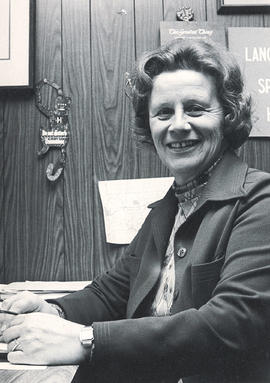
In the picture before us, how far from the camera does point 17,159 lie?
4.78 ft

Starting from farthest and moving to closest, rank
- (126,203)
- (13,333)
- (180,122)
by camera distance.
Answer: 1. (126,203)
2. (180,122)
3. (13,333)

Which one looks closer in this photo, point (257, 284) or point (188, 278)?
point (257, 284)

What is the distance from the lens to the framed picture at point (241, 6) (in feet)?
4.82

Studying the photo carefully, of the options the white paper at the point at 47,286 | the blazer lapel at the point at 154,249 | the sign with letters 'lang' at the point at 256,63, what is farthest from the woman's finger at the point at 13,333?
the sign with letters 'lang' at the point at 256,63

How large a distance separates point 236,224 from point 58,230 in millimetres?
711

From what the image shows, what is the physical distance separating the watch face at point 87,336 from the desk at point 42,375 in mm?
42

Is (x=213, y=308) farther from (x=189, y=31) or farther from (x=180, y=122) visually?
(x=189, y=31)

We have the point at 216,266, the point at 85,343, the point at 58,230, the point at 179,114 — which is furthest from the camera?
the point at 58,230

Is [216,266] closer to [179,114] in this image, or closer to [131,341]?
[131,341]

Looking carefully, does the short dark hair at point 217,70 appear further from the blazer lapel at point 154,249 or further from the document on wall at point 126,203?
the document on wall at point 126,203

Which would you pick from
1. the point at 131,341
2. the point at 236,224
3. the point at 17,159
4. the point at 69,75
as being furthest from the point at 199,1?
the point at 131,341

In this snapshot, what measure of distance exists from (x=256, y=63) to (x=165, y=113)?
0.54m

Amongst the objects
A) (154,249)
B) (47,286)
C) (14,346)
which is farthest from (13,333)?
(47,286)

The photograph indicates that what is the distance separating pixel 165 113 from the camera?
1.08 metres
